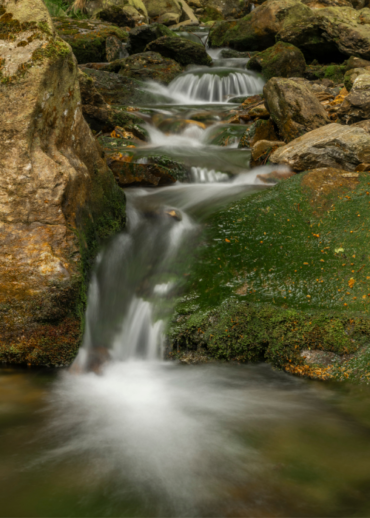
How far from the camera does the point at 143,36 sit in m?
19.5

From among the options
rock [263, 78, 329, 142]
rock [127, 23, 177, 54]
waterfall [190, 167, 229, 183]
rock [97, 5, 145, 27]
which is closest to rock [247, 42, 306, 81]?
rock [127, 23, 177, 54]

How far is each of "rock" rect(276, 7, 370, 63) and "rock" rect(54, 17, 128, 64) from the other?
319 inches

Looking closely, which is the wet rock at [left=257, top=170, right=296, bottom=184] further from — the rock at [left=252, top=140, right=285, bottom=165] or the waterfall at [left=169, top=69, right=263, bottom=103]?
the waterfall at [left=169, top=69, right=263, bottom=103]

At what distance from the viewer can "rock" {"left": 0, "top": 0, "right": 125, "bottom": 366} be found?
13.2 ft

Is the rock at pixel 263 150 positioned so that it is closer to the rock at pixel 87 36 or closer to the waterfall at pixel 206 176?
the waterfall at pixel 206 176

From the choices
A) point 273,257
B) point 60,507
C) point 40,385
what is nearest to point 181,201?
point 273,257

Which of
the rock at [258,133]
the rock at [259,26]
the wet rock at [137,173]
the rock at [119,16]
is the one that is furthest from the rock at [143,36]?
the wet rock at [137,173]

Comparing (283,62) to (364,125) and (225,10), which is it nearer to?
(364,125)

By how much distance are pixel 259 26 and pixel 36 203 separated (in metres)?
20.0

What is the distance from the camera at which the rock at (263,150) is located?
8.04 metres

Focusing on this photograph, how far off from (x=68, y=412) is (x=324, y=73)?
16041mm

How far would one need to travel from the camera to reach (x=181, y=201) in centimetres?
664

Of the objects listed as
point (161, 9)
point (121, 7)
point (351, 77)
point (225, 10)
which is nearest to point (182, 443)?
point (351, 77)

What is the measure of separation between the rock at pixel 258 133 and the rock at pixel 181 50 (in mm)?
10183
